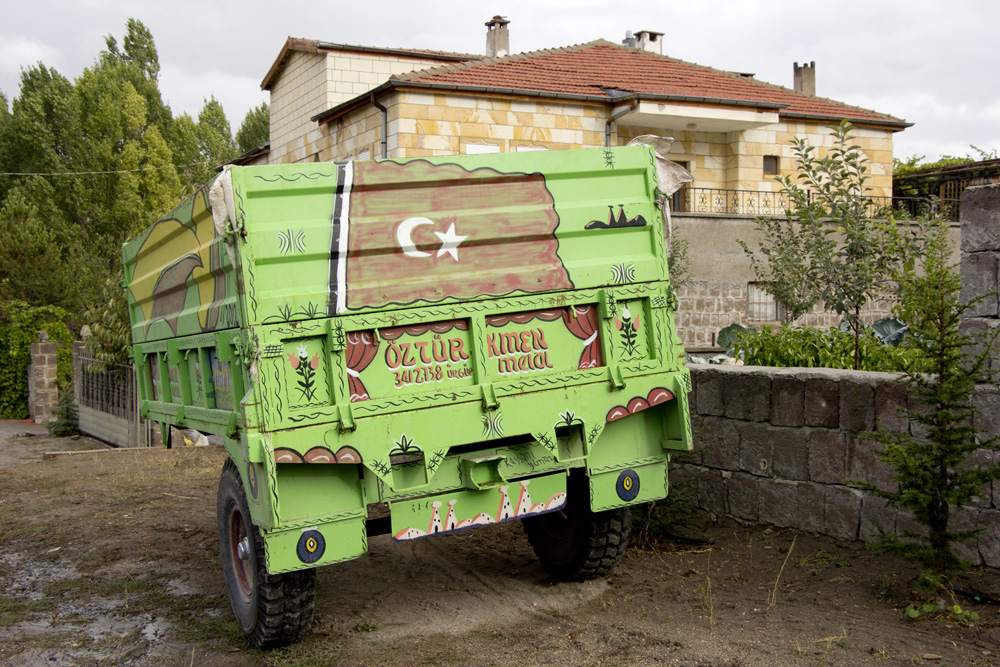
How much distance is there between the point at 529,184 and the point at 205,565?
3.78 metres

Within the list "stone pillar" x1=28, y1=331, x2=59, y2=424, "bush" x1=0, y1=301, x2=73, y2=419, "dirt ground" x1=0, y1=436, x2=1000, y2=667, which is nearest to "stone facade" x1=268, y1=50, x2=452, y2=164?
"bush" x1=0, y1=301, x2=73, y2=419

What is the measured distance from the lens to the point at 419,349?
446 cm

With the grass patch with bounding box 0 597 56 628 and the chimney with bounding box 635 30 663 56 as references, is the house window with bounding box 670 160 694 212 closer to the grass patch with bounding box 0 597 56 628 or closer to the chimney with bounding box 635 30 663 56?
the chimney with bounding box 635 30 663 56

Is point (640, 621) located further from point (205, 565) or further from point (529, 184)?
point (205, 565)

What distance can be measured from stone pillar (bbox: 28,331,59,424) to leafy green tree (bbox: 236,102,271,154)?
3711 cm

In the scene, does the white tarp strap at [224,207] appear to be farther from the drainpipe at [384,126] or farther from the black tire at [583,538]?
the drainpipe at [384,126]

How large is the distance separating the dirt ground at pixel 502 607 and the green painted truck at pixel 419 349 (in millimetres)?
459

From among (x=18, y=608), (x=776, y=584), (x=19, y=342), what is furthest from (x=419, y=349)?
(x=19, y=342)

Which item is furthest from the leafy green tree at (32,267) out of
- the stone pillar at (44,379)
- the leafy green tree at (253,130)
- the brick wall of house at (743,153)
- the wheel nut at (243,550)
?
the leafy green tree at (253,130)

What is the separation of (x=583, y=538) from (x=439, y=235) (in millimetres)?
2042

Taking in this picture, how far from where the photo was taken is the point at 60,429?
60.6 ft

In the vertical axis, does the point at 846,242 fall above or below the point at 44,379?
above

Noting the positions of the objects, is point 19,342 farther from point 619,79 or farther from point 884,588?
point 884,588

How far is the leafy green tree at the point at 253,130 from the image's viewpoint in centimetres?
5669
